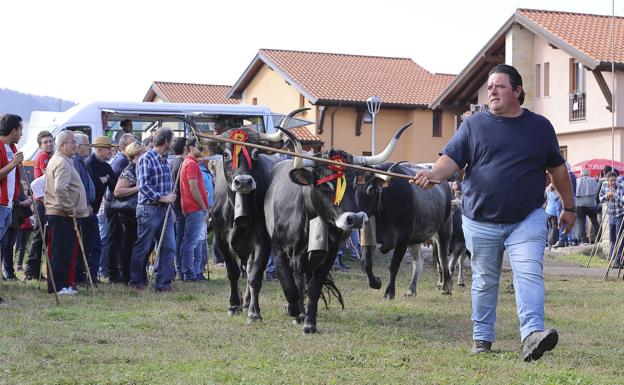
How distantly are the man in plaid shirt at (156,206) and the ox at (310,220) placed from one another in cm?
286

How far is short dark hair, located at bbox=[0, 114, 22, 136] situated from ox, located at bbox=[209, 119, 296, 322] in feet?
7.54

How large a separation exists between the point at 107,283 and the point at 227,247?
11.2ft

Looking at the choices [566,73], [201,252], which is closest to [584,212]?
[201,252]

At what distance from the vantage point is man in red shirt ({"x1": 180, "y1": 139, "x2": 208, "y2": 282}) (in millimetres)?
14984

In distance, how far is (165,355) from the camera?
336 inches

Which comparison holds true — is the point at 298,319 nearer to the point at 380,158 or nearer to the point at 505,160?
the point at 380,158

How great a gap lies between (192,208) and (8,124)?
3.64 m

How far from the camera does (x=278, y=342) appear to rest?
30.8 ft

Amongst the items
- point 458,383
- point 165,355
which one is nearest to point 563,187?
point 458,383

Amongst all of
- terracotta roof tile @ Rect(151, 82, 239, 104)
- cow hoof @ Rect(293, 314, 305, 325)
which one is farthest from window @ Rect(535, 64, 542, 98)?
cow hoof @ Rect(293, 314, 305, 325)

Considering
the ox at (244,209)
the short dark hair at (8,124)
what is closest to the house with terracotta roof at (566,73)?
the ox at (244,209)

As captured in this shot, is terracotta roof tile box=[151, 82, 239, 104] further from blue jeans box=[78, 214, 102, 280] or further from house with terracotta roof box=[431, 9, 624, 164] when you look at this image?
blue jeans box=[78, 214, 102, 280]

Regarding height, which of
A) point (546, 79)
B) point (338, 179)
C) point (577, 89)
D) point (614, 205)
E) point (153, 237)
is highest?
point (546, 79)

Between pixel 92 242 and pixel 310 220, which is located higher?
pixel 310 220
